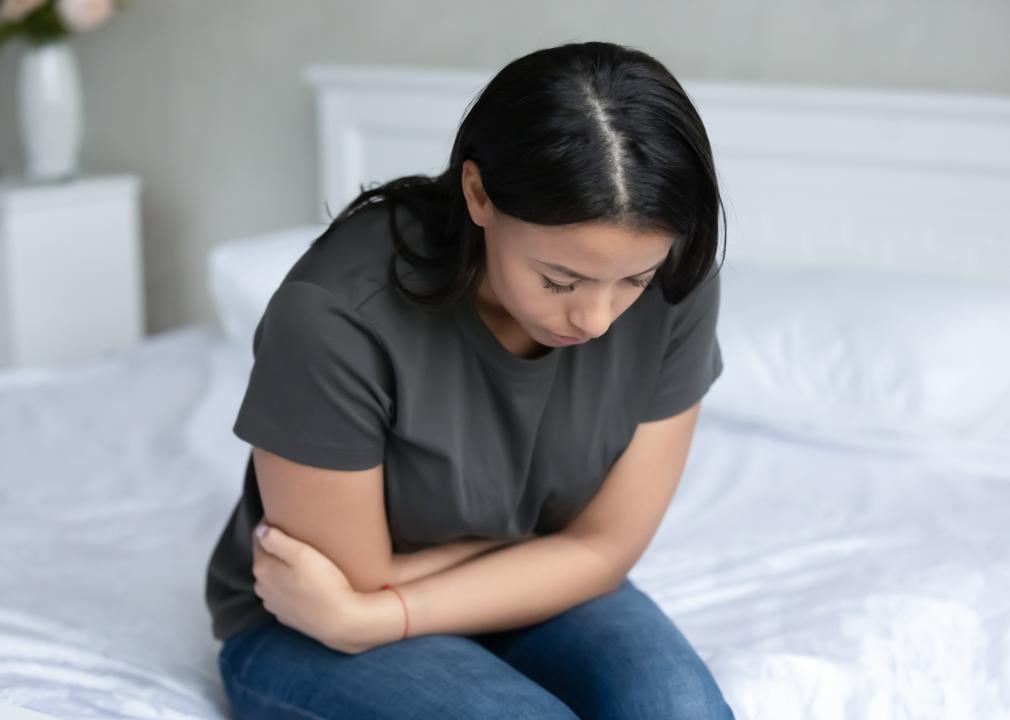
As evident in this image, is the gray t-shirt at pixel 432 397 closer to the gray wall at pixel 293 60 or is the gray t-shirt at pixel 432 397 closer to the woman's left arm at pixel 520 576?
the woman's left arm at pixel 520 576

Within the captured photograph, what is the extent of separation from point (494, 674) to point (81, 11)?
205 centimetres

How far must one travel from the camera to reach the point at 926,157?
2.02m

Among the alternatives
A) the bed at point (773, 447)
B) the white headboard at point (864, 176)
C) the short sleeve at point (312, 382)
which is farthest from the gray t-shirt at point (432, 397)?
the white headboard at point (864, 176)

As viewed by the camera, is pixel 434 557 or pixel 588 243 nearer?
pixel 588 243

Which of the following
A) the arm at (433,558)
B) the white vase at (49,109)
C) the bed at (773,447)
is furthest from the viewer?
the white vase at (49,109)

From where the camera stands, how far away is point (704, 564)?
1.44m

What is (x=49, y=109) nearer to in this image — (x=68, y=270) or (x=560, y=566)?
(x=68, y=270)

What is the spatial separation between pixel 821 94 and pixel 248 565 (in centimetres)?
136

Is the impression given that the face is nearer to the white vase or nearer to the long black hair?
the long black hair

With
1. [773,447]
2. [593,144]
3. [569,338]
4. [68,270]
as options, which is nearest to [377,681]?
[569,338]

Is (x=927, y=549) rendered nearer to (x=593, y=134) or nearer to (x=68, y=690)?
(x=593, y=134)

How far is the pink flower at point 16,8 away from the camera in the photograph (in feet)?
8.32

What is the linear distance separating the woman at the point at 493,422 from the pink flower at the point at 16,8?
5.87ft

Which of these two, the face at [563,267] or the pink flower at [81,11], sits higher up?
the face at [563,267]
